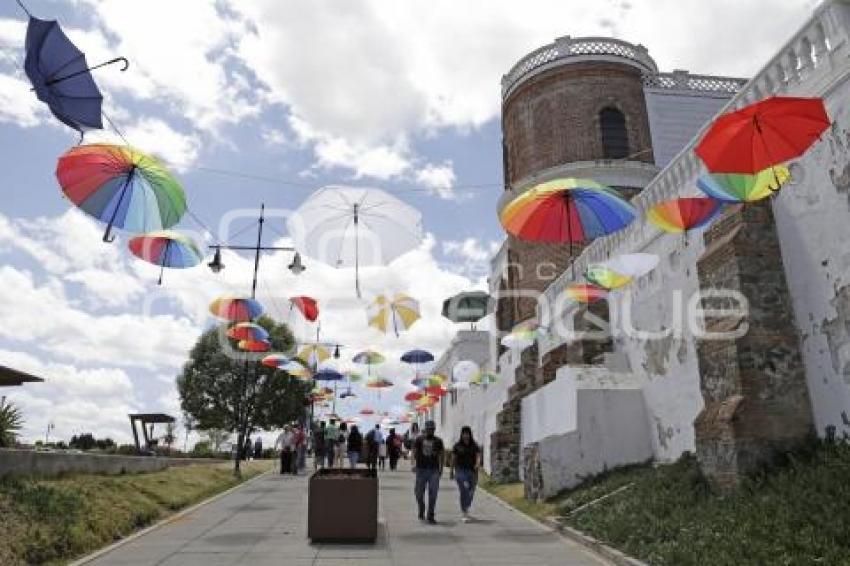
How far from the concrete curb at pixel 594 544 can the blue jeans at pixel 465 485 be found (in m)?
1.49

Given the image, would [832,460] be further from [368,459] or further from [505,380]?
[505,380]

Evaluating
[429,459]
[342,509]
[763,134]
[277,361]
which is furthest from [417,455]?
[277,361]

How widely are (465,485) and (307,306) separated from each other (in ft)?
27.3

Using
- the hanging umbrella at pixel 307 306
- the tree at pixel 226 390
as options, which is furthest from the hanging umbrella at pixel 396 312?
the tree at pixel 226 390

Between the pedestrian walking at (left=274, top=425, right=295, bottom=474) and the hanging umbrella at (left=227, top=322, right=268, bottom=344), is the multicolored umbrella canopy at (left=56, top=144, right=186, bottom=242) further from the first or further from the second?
the pedestrian walking at (left=274, top=425, right=295, bottom=474)

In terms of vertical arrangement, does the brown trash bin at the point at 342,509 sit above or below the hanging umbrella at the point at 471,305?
below

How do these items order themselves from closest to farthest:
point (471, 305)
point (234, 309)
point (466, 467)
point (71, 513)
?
point (71, 513), point (466, 467), point (234, 309), point (471, 305)

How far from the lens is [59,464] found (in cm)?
1070

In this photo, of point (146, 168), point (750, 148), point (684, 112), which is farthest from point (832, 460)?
point (684, 112)

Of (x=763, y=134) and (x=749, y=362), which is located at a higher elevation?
(x=763, y=134)

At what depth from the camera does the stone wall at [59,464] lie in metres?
9.19

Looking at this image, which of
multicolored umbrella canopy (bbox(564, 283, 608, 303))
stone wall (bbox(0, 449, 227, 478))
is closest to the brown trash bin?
stone wall (bbox(0, 449, 227, 478))

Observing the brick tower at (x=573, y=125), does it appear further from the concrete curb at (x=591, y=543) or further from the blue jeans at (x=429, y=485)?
the concrete curb at (x=591, y=543)

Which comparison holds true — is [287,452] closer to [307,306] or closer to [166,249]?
[307,306]
